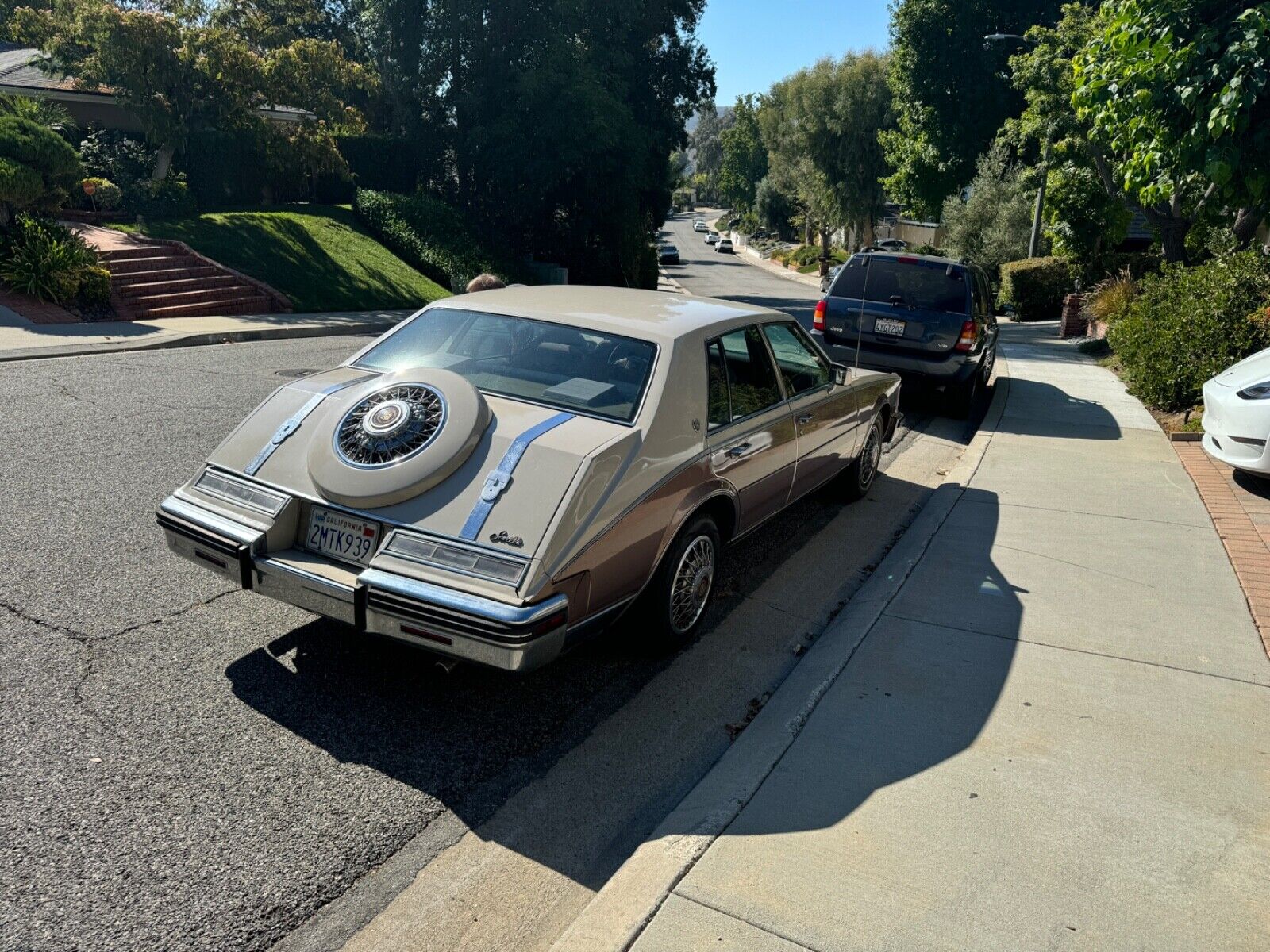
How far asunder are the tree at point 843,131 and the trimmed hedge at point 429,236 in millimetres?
30001

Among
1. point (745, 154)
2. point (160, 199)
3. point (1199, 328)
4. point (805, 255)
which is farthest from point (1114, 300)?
point (745, 154)

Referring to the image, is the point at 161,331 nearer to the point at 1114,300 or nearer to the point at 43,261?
the point at 43,261

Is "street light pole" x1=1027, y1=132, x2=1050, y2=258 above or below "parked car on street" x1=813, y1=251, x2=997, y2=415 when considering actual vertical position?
above

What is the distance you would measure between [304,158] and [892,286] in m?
18.6

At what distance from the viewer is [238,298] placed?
1811cm

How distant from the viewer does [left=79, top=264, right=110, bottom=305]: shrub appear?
50.7ft

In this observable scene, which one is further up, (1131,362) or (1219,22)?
(1219,22)

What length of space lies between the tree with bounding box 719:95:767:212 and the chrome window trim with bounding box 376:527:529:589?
303 ft

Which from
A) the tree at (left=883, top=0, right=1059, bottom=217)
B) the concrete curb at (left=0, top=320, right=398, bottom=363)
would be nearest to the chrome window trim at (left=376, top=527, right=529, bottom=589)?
the concrete curb at (left=0, top=320, right=398, bottom=363)

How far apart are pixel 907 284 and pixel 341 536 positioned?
8.51 meters

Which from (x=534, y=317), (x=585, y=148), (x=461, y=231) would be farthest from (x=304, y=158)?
(x=534, y=317)

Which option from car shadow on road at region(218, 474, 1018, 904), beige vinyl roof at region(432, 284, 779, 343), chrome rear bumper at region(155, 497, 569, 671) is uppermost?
beige vinyl roof at region(432, 284, 779, 343)

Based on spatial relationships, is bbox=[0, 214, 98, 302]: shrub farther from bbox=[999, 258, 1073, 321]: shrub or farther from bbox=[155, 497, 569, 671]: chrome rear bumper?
bbox=[999, 258, 1073, 321]: shrub

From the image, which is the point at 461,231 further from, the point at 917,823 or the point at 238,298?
the point at 917,823
